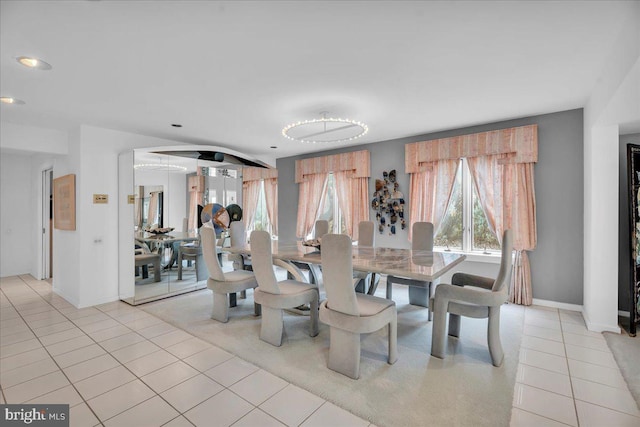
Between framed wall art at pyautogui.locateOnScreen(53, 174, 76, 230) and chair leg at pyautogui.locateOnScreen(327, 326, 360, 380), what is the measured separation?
13.2 feet

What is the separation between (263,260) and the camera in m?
2.78

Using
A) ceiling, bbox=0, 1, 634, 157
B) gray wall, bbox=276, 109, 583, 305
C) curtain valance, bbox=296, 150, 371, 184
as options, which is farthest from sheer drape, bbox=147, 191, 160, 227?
gray wall, bbox=276, 109, 583, 305

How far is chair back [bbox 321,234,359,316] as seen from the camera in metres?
2.17

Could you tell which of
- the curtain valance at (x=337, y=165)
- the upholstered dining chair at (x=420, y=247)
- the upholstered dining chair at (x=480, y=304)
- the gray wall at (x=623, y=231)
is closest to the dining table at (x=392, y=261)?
the upholstered dining chair at (x=420, y=247)

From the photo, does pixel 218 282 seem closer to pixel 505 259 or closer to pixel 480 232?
pixel 505 259

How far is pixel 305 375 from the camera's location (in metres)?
2.30

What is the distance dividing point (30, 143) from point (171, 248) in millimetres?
2383

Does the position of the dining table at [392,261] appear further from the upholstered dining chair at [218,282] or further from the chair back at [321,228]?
the chair back at [321,228]

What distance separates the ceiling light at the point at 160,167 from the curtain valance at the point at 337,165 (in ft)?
8.07

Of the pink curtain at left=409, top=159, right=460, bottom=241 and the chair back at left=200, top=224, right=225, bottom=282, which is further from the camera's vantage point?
the pink curtain at left=409, top=159, right=460, bottom=241

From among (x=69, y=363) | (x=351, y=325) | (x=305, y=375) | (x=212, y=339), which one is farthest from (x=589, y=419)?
(x=69, y=363)

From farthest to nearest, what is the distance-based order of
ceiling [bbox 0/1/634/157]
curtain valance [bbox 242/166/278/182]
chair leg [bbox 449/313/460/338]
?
curtain valance [bbox 242/166/278/182] < chair leg [bbox 449/313/460/338] < ceiling [bbox 0/1/634/157]

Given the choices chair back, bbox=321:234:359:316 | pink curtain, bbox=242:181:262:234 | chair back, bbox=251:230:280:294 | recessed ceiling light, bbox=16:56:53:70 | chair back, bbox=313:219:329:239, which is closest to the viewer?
chair back, bbox=321:234:359:316

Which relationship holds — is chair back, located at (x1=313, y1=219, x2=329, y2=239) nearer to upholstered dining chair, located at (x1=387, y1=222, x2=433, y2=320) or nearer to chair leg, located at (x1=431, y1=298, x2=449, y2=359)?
upholstered dining chair, located at (x1=387, y1=222, x2=433, y2=320)
